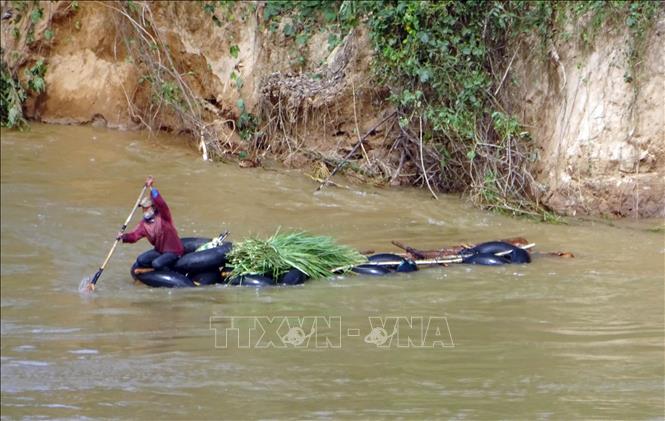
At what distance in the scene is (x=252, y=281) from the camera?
10.3 meters

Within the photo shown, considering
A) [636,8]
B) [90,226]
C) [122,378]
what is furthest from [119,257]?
[636,8]

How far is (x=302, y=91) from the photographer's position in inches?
605

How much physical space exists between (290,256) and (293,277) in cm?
22

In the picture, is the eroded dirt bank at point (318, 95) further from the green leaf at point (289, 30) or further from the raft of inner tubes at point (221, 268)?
the raft of inner tubes at point (221, 268)

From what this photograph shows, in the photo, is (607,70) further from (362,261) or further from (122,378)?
(122,378)

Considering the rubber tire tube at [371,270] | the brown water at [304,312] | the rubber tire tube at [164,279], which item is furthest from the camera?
the rubber tire tube at [371,270]

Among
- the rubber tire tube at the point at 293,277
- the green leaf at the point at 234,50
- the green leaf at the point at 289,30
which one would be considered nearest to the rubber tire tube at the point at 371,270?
the rubber tire tube at the point at 293,277

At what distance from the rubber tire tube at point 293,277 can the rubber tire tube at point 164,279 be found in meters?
0.88

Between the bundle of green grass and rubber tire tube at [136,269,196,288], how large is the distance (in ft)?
1.57

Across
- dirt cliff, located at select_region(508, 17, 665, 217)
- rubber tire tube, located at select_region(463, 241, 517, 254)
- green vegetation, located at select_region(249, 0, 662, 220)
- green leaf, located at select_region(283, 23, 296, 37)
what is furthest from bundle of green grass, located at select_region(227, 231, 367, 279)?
green leaf, located at select_region(283, 23, 296, 37)

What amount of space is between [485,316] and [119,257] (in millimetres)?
4221

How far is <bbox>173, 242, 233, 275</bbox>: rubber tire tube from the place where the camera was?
10.3m

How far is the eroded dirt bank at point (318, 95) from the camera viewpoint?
44.4ft

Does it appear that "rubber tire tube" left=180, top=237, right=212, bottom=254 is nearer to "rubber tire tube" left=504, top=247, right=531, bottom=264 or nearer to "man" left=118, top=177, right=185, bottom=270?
"man" left=118, top=177, right=185, bottom=270
